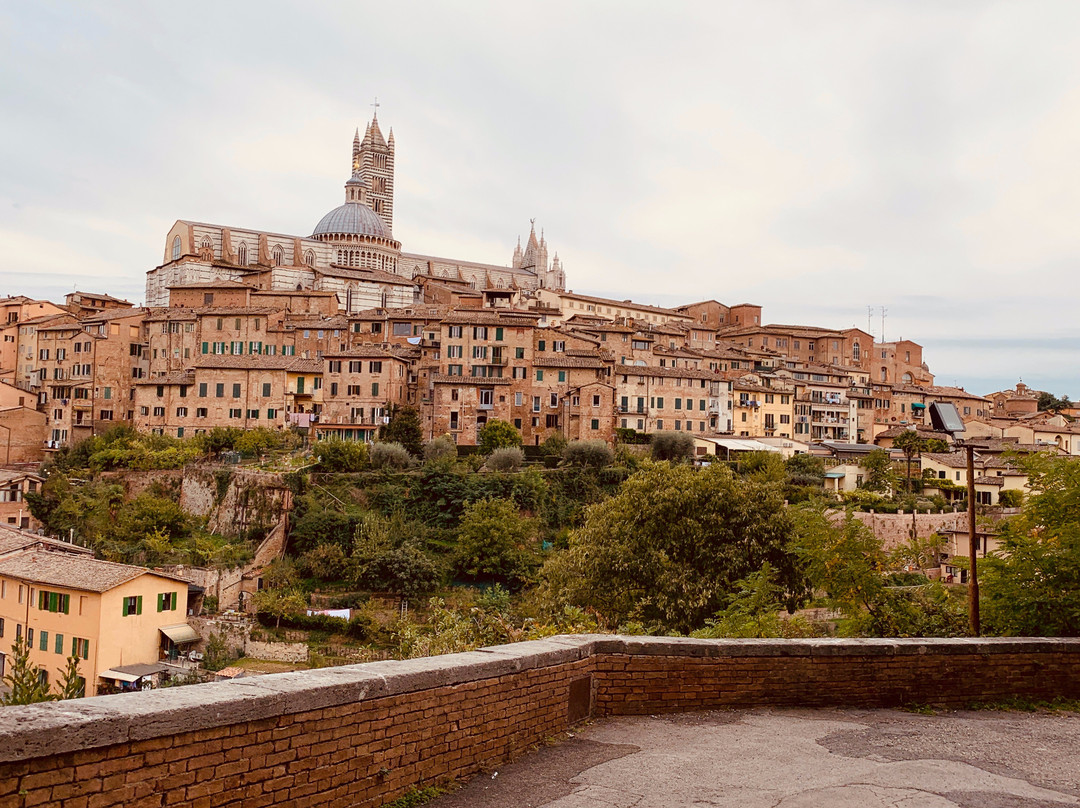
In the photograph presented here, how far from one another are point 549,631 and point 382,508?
3484 centimetres

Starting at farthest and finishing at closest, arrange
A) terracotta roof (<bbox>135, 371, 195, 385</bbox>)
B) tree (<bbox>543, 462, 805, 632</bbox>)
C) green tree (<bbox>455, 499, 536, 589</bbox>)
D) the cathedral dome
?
the cathedral dome < terracotta roof (<bbox>135, 371, 195, 385</bbox>) < green tree (<bbox>455, 499, 536, 589</bbox>) < tree (<bbox>543, 462, 805, 632</bbox>)

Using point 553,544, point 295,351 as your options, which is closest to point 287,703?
point 553,544

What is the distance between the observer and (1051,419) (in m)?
75.2

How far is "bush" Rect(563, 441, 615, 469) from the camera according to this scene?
4872 cm

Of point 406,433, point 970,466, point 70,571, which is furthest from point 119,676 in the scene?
point 970,466

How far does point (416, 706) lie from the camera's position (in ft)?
19.6

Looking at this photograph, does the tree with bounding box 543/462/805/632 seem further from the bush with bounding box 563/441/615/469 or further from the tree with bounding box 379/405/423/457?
the tree with bounding box 379/405/423/457

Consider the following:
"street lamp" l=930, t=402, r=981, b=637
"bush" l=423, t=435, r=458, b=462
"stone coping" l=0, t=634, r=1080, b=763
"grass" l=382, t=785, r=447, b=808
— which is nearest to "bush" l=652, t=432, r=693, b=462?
"bush" l=423, t=435, r=458, b=462

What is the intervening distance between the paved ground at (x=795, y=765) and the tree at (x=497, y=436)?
41734 mm

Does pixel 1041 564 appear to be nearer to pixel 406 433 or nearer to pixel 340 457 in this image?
pixel 340 457

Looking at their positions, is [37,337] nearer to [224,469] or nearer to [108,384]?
[108,384]

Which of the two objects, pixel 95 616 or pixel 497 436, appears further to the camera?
pixel 497 436

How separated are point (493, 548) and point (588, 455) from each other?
11.0 m

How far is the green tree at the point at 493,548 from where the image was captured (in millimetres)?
39125
